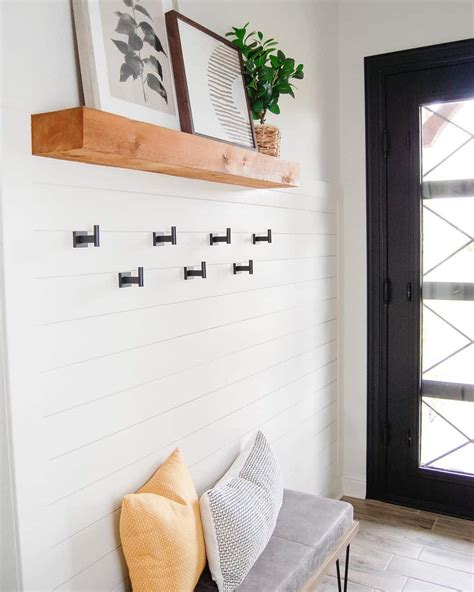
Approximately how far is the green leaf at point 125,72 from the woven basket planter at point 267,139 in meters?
0.63

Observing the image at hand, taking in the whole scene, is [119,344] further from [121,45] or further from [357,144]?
[357,144]

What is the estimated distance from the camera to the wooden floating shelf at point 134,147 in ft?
4.26

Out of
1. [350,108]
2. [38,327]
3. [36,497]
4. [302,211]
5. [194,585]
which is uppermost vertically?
[350,108]

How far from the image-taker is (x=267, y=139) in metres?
2.12

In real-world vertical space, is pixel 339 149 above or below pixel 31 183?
above

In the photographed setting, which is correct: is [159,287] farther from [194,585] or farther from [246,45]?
[246,45]

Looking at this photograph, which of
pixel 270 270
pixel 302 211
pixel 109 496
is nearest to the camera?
pixel 109 496

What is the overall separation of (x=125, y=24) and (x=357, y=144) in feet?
5.83

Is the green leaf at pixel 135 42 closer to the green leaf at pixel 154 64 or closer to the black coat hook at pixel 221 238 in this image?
the green leaf at pixel 154 64

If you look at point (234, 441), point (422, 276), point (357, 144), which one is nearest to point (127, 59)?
point (234, 441)

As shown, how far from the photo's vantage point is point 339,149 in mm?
3139

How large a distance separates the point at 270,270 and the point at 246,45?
33.3 inches

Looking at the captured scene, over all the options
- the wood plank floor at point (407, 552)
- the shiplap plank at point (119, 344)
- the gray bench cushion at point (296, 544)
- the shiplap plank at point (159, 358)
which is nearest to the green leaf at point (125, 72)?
the shiplap plank at point (119, 344)

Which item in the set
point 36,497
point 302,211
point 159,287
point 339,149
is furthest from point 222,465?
point 339,149
